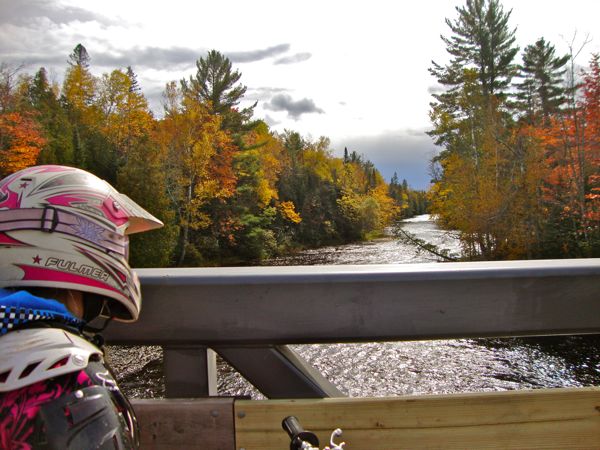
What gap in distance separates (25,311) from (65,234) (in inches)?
9.9

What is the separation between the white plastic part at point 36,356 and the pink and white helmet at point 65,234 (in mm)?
208

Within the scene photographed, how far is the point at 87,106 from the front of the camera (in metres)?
44.0

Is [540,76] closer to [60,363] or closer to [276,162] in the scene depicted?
[276,162]

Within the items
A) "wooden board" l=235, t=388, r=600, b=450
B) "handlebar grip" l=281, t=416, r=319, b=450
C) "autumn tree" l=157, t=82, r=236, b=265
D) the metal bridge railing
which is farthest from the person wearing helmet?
"autumn tree" l=157, t=82, r=236, b=265

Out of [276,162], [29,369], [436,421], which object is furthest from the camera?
[276,162]

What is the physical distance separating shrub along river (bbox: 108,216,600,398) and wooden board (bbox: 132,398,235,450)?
596 cm

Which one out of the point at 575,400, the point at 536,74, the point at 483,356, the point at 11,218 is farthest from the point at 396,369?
the point at 536,74

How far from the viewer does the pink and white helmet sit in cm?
103

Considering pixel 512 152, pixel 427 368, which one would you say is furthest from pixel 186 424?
pixel 512 152

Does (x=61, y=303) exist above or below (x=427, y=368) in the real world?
above

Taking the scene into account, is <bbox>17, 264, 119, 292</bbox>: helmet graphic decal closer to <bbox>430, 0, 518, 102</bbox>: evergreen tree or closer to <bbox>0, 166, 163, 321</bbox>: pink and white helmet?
<bbox>0, 166, 163, 321</bbox>: pink and white helmet

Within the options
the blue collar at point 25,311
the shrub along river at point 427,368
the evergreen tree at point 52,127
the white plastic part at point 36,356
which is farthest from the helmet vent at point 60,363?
the evergreen tree at point 52,127

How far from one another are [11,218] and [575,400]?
1516 mm

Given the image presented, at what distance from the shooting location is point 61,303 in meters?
1.02
